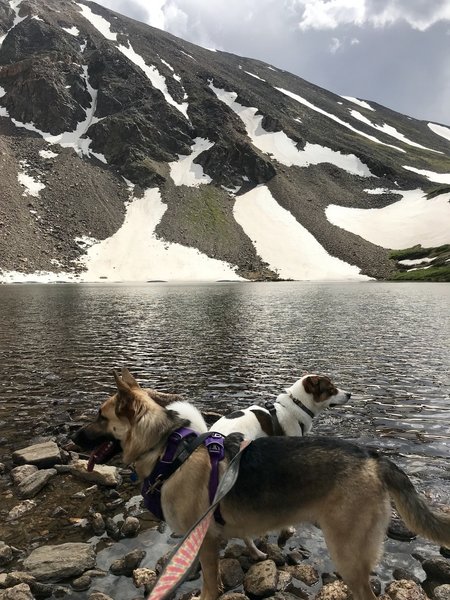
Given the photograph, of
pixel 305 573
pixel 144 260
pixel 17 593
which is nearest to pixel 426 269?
pixel 144 260

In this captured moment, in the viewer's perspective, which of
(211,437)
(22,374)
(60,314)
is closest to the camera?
(211,437)

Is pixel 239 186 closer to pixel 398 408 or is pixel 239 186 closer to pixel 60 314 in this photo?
pixel 60 314

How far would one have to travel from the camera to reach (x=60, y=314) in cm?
4397

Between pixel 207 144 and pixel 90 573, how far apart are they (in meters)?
187

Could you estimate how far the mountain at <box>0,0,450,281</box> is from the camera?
411 ft

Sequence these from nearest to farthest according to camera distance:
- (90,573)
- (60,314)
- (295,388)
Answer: (90,573)
(295,388)
(60,314)

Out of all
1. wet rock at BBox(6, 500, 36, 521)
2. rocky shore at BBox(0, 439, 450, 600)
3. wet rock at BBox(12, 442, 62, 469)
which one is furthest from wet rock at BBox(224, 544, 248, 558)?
wet rock at BBox(12, 442, 62, 469)

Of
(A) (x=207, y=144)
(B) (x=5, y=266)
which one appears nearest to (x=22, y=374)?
(B) (x=5, y=266)

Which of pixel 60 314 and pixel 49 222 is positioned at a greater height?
pixel 49 222

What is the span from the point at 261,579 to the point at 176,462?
8.90ft

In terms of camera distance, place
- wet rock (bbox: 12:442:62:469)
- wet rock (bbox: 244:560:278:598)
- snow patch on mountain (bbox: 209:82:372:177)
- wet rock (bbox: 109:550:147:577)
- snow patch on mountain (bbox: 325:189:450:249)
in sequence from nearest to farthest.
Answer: wet rock (bbox: 244:560:278:598)
wet rock (bbox: 109:550:147:577)
wet rock (bbox: 12:442:62:469)
snow patch on mountain (bbox: 325:189:450:249)
snow patch on mountain (bbox: 209:82:372:177)

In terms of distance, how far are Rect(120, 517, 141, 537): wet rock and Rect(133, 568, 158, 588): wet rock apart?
128 centimetres

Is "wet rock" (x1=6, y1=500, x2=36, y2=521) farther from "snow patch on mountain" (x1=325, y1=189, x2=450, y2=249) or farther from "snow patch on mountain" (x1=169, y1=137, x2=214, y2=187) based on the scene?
"snow patch on mountain" (x1=169, y1=137, x2=214, y2=187)

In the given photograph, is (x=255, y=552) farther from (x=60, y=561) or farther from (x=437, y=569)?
(x=60, y=561)
